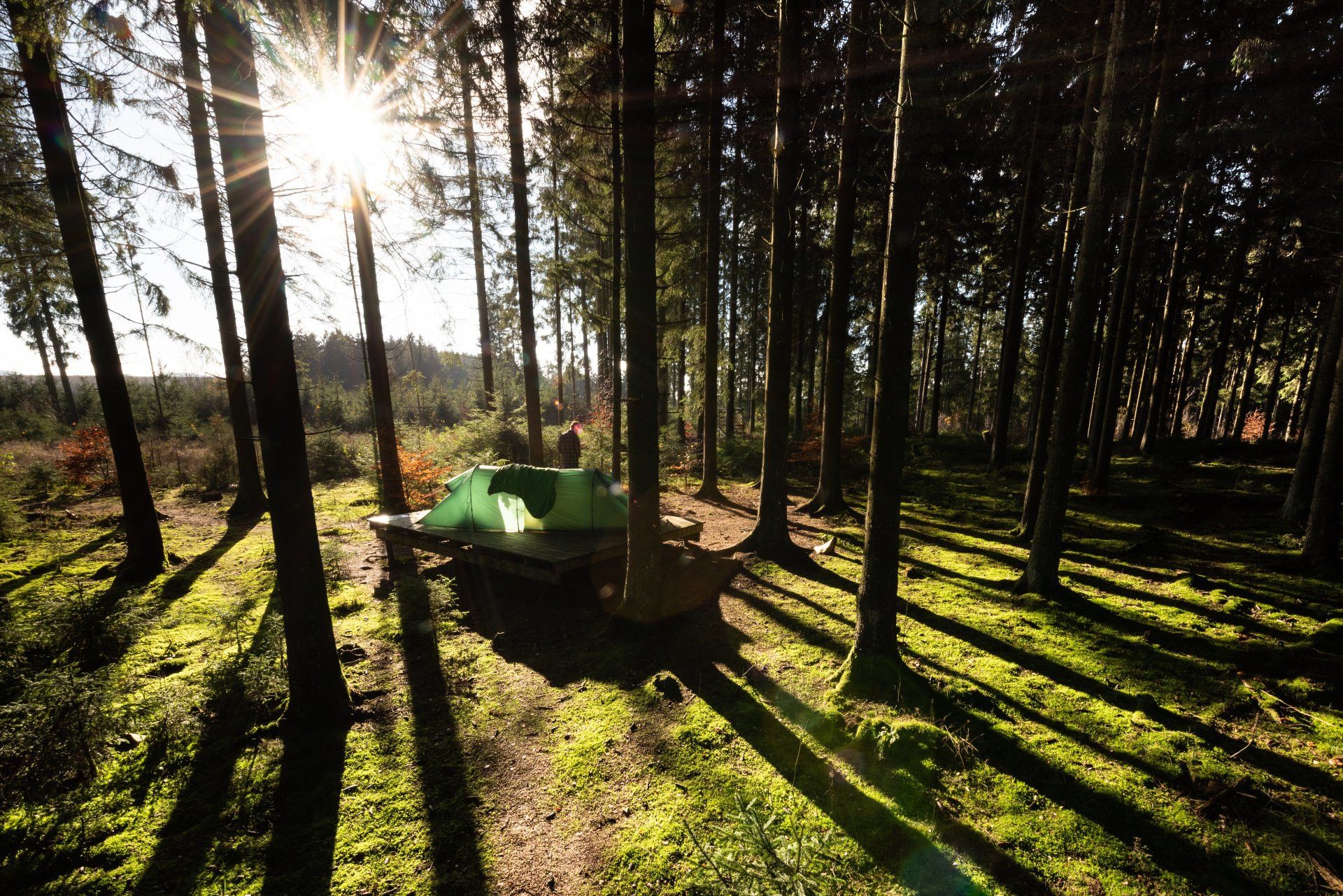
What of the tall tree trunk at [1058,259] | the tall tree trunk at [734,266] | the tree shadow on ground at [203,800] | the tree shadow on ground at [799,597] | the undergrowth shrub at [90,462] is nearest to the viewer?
the tree shadow on ground at [203,800]

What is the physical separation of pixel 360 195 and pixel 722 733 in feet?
34.9

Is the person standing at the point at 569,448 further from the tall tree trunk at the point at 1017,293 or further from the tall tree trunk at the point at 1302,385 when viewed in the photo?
the tall tree trunk at the point at 1302,385

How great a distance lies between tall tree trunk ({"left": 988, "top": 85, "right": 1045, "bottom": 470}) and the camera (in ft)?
38.7

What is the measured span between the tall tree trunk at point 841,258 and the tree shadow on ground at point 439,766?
327 inches

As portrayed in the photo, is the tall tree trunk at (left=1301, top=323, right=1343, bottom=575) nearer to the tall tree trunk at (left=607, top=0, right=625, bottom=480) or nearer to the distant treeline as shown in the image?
the tall tree trunk at (left=607, top=0, right=625, bottom=480)

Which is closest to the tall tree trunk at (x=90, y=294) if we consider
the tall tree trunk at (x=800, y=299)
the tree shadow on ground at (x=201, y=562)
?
the tree shadow on ground at (x=201, y=562)


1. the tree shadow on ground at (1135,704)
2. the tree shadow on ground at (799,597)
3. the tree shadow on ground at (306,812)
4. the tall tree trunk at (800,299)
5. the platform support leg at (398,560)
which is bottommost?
the platform support leg at (398,560)

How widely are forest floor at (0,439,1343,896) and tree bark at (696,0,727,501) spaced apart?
621cm

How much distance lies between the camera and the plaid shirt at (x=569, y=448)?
488 inches

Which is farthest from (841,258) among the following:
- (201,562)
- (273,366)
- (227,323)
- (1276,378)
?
(1276,378)

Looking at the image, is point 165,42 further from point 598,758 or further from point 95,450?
point 95,450

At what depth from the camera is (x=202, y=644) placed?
5.98 metres

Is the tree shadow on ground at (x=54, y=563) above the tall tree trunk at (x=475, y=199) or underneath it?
underneath

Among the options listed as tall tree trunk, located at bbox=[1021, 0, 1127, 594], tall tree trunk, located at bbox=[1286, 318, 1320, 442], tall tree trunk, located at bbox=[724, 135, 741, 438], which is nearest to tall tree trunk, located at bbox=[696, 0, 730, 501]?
tall tree trunk, located at bbox=[724, 135, 741, 438]
